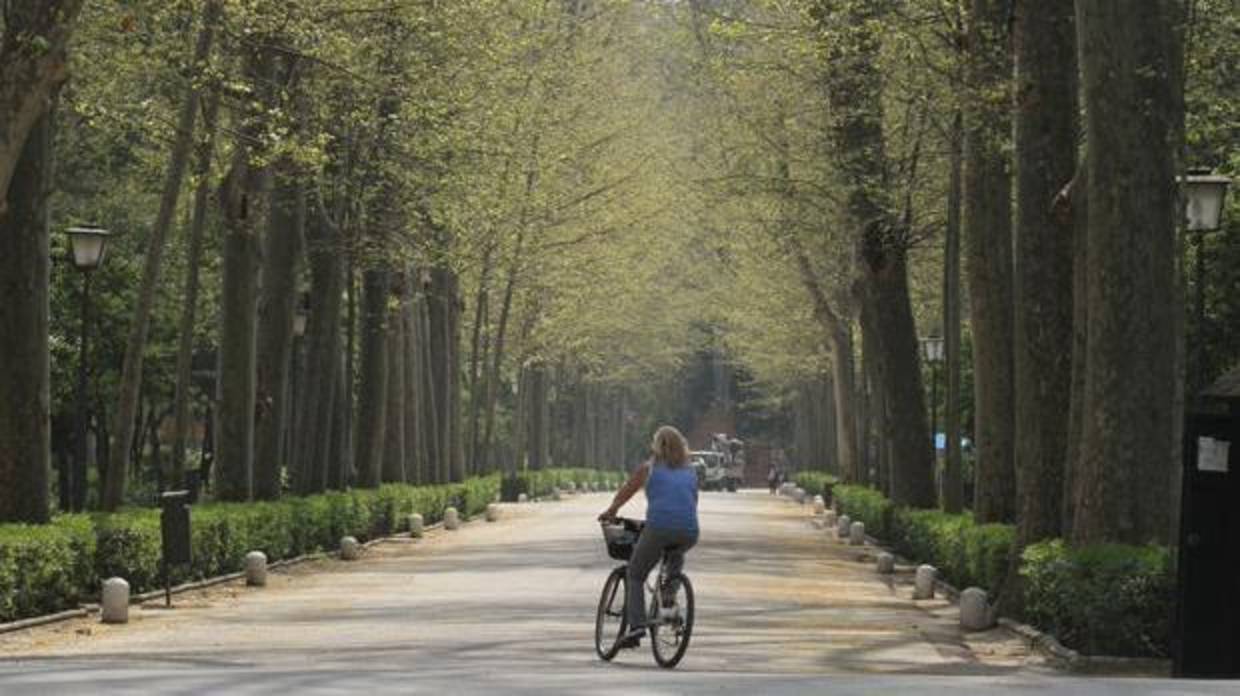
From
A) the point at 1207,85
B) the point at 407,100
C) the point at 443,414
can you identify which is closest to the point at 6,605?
the point at 407,100

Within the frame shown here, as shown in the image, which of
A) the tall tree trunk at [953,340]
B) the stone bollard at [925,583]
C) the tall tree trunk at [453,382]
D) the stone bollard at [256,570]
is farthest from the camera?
the tall tree trunk at [453,382]

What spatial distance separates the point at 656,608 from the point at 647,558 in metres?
0.38

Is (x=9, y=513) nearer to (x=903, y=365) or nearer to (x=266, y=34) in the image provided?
(x=266, y=34)

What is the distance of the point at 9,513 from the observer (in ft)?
82.3

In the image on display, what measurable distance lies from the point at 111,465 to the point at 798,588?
8662 mm

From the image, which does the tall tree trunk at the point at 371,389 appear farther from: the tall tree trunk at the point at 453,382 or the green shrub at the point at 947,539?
the tall tree trunk at the point at 453,382

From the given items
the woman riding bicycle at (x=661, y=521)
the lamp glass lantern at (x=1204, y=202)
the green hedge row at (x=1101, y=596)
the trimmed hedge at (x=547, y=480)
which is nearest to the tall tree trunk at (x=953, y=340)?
the lamp glass lantern at (x=1204, y=202)

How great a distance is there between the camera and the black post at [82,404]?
3440cm

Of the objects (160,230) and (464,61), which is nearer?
(160,230)

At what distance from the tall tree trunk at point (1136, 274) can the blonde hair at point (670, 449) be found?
15.0 ft

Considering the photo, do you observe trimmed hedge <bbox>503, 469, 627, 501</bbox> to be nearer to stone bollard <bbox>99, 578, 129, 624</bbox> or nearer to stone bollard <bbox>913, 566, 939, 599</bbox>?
stone bollard <bbox>913, 566, 939, 599</bbox>

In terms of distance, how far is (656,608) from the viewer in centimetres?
1748

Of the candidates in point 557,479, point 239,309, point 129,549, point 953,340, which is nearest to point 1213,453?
point 129,549

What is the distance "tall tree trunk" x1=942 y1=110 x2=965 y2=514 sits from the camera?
1350 inches
